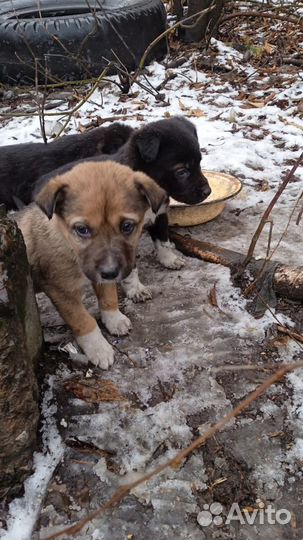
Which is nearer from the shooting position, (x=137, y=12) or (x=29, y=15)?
(x=137, y=12)

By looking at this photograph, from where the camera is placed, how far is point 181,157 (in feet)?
14.0

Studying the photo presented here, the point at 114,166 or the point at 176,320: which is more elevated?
the point at 114,166

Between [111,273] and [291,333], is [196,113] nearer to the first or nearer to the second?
[291,333]

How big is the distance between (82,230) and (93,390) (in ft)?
3.15

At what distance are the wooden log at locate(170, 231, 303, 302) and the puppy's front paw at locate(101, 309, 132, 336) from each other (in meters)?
1.00

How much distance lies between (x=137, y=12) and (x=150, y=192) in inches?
272

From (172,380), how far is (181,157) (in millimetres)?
1910

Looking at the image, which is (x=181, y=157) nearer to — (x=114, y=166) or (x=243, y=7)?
(x=114, y=166)

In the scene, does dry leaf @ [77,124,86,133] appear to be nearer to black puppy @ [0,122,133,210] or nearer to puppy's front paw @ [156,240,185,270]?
black puppy @ [0,122,133,210]

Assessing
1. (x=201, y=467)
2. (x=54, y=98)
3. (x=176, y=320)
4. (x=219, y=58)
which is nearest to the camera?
(x=201, y=467)

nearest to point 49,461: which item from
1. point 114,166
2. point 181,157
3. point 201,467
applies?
point 201,467

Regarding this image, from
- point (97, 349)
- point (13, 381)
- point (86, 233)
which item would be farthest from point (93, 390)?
point (86, 233)

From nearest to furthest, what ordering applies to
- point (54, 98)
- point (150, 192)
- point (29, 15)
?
point (150, 192) < point (54, 98) < point (29, 15)

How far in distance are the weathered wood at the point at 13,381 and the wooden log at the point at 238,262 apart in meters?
1.91
